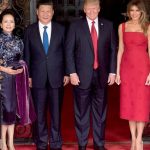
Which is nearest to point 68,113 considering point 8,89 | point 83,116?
point 83,116

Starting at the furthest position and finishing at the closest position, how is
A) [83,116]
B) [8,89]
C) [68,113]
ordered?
[68,113]
[83,116]
[8,89]

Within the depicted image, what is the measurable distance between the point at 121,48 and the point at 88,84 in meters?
0.55

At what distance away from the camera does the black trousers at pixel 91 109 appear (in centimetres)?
542

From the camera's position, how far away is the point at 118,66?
17.6ft

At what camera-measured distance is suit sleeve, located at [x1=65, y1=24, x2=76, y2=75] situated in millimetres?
5258

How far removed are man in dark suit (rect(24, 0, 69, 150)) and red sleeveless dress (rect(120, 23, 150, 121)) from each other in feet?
2.24

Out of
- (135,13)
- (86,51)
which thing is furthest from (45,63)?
(135,13)

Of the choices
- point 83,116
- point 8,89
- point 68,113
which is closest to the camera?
point 8,89

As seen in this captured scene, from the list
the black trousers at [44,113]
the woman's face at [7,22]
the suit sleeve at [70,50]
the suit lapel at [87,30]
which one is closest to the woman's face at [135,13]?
the suit lapel at [87,30]

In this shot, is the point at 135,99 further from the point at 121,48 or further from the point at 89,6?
the point at 89,6

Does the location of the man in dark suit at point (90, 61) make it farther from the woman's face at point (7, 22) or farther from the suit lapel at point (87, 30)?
the woman's face at point (7, 22)

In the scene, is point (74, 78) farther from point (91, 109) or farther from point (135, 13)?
point (135, 13)

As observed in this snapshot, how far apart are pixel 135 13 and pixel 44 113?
1516mm

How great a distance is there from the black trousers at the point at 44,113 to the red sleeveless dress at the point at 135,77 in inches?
29.3
